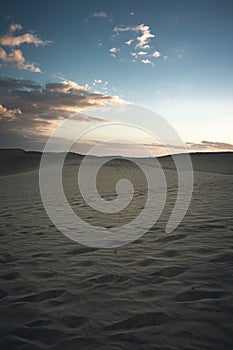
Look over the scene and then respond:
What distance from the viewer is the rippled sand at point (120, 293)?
8.73 feet

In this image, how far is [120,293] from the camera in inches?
138

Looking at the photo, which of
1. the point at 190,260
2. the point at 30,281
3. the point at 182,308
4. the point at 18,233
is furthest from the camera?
the point at 18,233

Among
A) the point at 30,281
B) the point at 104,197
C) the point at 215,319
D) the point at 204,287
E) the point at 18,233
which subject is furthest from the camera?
the point at 104,197

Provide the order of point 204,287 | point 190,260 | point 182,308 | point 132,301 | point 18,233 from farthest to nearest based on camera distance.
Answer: point 18,233, point 190,260, point 204,287, point 132,301, point 182,308

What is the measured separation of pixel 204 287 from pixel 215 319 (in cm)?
70

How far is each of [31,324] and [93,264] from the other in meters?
1.71

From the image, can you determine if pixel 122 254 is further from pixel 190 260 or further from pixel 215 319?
pixel 215 319

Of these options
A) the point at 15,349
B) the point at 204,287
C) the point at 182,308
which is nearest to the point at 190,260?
the point at 204,287

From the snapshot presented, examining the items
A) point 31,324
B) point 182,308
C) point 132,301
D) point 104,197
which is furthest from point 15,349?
point 104,197

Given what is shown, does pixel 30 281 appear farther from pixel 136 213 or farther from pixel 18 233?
pixel 136 213

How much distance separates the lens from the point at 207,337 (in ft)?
8.54

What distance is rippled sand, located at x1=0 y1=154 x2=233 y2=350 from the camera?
2.66 m

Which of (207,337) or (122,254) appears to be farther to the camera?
(122,254)

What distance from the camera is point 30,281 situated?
3.94 meters
